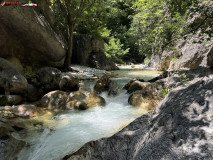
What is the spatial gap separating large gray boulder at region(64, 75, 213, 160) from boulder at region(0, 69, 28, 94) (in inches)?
224

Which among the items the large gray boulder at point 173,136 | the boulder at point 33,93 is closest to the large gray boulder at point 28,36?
the boulder at point 33,93

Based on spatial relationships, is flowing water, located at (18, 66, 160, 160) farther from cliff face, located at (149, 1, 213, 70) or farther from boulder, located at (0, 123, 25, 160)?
cliff face, located at (149, 1, 213, 70)

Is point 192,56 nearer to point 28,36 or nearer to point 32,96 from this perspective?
point 32,96

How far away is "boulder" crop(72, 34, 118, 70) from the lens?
51.6 ft

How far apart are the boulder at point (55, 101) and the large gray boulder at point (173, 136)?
448 centimetres

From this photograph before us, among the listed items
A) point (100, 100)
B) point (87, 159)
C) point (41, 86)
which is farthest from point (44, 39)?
point (87, 159)

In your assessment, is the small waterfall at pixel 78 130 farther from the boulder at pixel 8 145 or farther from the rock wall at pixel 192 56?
the rock wall at pixel 192 56

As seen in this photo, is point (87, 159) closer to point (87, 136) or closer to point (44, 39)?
point (87, 136)

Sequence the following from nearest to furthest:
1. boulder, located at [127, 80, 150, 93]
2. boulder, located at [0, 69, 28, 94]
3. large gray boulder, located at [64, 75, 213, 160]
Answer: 1. large gray boulder, located at [64, 75, 213, 160]
2. boulder, located at [0, 69, 28, 94]
3. boulder, located at [127, 80, 150, 93]

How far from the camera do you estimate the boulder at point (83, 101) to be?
278 inches

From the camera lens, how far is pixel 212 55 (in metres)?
5.80

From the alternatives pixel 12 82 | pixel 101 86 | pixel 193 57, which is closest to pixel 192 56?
pixel 193 57

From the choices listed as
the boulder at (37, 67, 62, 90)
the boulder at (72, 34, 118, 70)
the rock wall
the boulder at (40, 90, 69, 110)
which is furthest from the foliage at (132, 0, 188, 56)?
the boulder at (37, 67, 62, 90)

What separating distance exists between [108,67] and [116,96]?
8.55m
